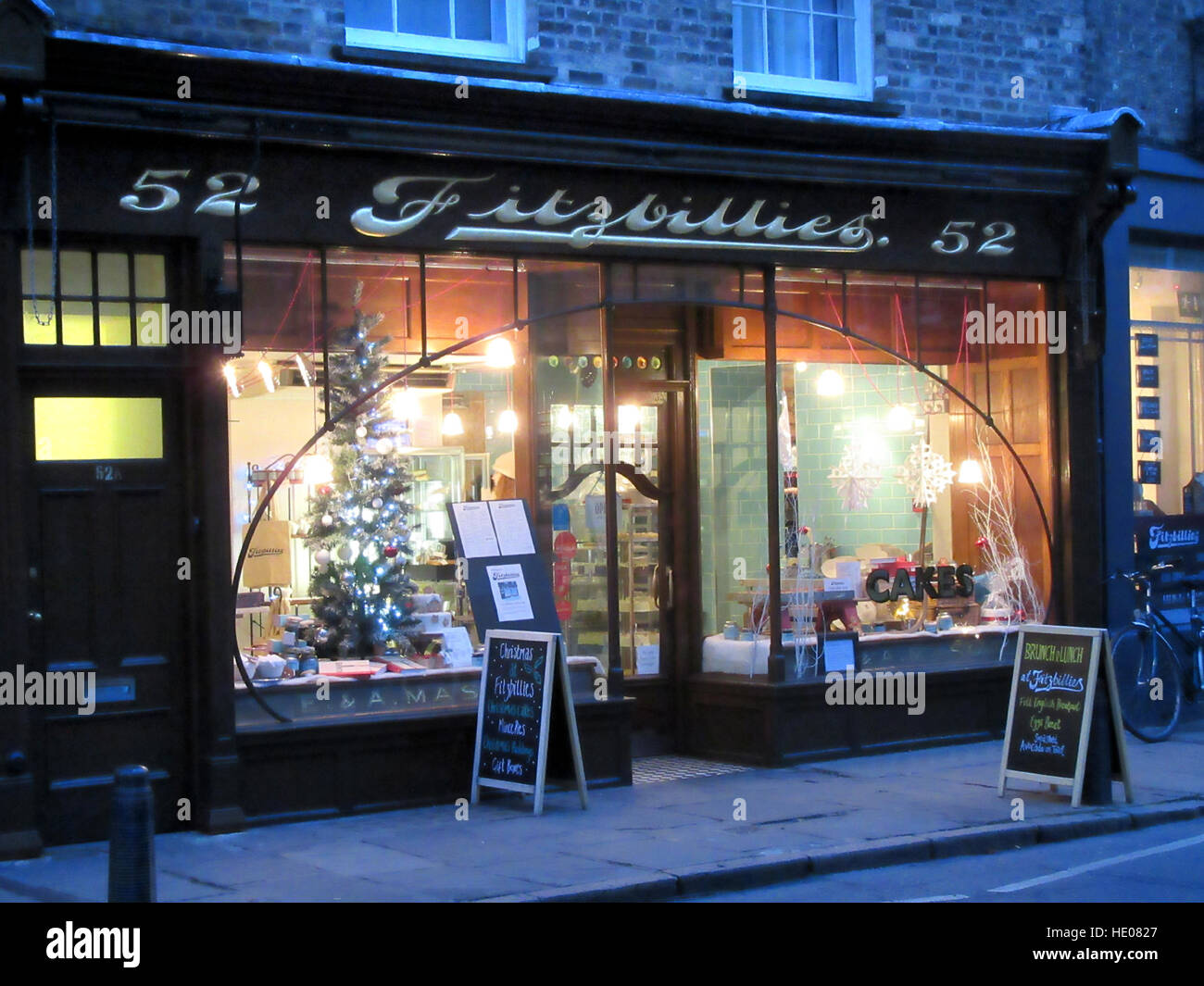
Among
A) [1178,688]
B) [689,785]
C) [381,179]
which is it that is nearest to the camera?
[381,179]

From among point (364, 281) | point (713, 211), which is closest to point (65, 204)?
point (364, 281)

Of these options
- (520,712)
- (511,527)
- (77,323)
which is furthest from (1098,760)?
(77,323)

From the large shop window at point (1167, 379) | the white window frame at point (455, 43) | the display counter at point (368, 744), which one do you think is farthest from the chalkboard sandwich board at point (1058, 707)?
the white window frame at point (455, 43)

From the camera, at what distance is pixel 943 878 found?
26.2 feet

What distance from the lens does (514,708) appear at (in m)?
9.77

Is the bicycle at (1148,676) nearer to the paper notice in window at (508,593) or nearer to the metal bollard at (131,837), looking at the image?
the paper notice in window at (508,593)

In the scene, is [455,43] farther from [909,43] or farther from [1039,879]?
[1039,879]

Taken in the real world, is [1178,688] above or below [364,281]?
below

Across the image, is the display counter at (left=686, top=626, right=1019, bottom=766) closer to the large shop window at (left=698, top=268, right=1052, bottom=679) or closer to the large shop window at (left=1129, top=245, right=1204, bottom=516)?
the large shop window at (left=698, top=268, right=1052, bottom=679)

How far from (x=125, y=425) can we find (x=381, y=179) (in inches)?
88.1

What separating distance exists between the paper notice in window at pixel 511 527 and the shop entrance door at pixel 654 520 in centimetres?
135

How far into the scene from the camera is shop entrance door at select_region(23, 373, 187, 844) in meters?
8.97

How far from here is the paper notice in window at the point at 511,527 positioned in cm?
1038
